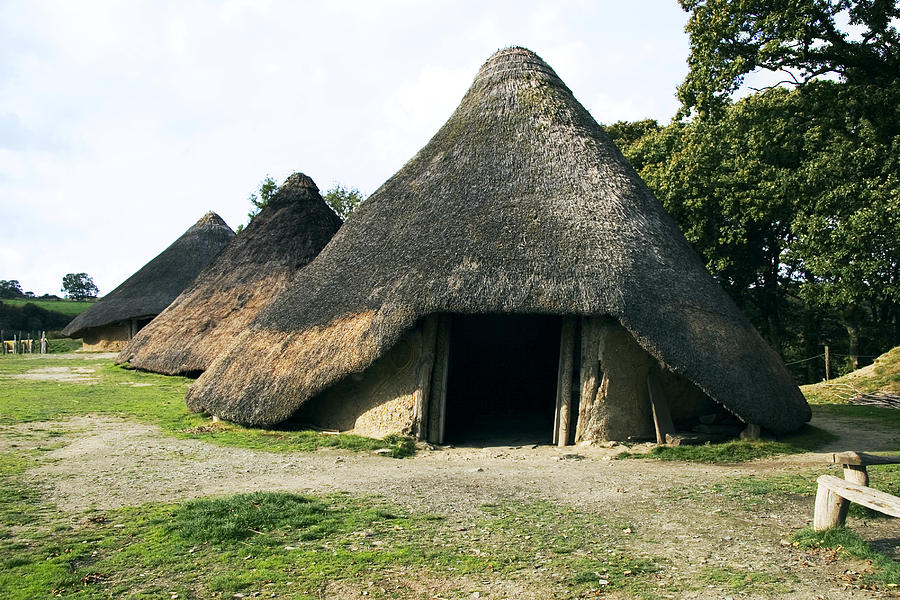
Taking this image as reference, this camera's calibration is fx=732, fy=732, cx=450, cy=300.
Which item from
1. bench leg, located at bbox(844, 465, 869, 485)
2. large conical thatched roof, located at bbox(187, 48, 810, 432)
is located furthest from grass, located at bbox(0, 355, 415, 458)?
bench leg, located at bbox(844, 465, 869, 485)

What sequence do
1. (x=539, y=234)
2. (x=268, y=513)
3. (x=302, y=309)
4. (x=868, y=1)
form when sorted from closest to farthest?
1. (x=268, y=513)
2. (x=539, y=234)
3. (x=302, y=309)
4. (x=868, y=1)

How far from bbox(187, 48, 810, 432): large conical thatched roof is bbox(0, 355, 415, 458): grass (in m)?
0.45

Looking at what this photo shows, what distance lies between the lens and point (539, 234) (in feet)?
38.2

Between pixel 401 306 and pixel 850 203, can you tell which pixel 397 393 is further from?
pixel 850 203

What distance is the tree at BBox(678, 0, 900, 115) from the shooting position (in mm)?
13836

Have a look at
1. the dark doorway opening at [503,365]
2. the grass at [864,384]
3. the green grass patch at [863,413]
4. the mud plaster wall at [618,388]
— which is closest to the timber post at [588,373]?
the mud plaster wall at [618,388]

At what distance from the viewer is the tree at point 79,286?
8519 cm

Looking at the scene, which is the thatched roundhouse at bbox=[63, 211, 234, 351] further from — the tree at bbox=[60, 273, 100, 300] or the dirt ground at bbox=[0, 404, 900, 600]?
the tree at bbox=[60, 273, 100, 300]

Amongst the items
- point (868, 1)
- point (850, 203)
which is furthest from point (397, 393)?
point (868, 1)

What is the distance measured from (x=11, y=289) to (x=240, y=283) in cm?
6482

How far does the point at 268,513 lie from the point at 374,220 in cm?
757

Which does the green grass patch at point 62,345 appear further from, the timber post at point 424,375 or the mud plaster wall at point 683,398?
the mud plaster wall at point 683,398

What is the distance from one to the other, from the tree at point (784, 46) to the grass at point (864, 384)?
28.6ft

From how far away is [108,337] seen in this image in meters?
33.6
